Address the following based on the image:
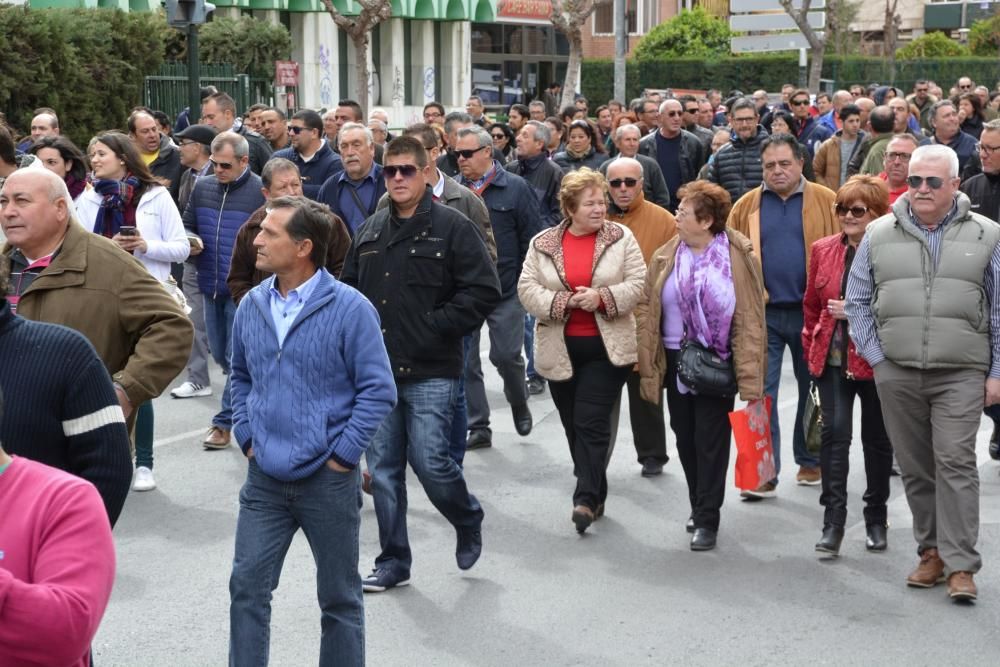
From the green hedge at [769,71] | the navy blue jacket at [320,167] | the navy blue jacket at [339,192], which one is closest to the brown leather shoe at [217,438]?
the navy blue jacket at [339,192]

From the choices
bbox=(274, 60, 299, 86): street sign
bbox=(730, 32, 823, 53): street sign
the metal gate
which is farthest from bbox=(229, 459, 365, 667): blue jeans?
bbox=(730, 32, 823, 53): street sign

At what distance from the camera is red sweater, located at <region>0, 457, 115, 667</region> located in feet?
8.98

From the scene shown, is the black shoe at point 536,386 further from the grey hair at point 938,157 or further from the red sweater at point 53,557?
the red sweater at point 53,557

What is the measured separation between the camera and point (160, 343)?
501 centimetres

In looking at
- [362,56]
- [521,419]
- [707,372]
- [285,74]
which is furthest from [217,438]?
[362,56]

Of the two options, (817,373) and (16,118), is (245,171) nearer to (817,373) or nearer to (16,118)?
(817,373)

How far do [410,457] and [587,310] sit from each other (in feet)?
4.32

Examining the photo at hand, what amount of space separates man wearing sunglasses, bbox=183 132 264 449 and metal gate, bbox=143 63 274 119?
39.0 feet

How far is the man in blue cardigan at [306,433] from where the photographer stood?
5023 millimetres

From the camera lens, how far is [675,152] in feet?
48.2

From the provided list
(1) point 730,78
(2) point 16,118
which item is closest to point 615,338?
(2) point 16,118

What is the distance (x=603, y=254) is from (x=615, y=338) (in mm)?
427

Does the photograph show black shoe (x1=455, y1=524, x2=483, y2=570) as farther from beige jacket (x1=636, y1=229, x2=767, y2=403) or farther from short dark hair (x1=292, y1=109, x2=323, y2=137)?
short dark hair (x1=292, y1=109, x2=323, y2=137)

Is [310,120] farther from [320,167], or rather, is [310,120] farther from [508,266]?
[508,266]
